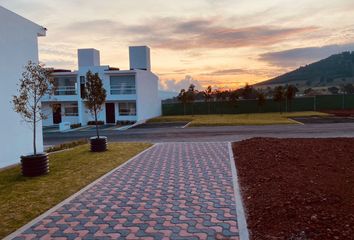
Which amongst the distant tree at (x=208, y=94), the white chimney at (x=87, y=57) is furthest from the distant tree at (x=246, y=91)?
the white chimney at (x=87, y=57)

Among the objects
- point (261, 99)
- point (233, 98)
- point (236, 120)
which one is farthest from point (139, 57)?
point (261, 99)

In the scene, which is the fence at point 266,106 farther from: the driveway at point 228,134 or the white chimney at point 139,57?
the driveway at point 228,134

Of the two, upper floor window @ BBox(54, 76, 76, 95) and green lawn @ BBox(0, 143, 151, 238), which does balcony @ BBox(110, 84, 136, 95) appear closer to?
upper floor window @ BBox(54, 76, 76, 95)

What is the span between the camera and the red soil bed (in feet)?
17.7

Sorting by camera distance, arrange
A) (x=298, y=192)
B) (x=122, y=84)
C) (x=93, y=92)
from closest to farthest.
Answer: (x=298, y=192) → (x=93, y=92) → (x=122, y=84)

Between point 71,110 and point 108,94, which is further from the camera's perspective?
point 71,110

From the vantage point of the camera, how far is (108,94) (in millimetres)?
36438

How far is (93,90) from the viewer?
15.9 metres

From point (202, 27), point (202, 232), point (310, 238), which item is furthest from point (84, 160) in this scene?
point (202, 27)

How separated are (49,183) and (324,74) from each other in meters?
104

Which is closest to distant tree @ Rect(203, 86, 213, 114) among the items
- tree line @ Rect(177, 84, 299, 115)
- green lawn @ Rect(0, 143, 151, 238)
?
tree line @ Rect(177, 84, 299, 115)

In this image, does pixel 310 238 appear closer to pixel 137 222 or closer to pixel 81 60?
pixel 137 222

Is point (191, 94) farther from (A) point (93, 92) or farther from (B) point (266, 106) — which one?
(A) point (93, 92)

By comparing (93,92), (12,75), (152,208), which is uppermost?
(12,75)
